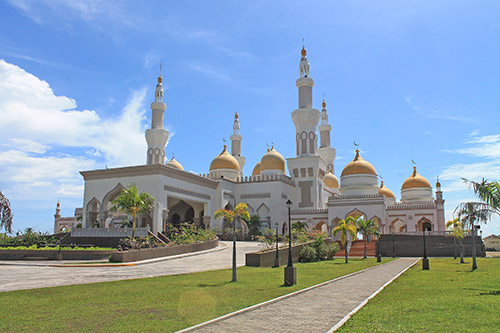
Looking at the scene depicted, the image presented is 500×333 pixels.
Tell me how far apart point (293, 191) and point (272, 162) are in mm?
4350

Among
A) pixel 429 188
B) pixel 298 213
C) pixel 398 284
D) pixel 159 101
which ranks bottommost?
pixel 398 284

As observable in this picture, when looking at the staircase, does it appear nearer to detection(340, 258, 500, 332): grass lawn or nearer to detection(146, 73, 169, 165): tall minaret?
detection(146, 73, 169, 165): tall minaret

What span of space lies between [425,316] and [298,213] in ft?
133

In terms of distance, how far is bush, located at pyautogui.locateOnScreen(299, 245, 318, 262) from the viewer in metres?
24.6

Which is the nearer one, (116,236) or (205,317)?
(205,317)

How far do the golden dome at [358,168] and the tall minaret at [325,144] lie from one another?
391 inches

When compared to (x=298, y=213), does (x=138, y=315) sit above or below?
below

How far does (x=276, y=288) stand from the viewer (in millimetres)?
11719

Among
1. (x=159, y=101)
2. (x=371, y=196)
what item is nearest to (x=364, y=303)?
(x=371, y=196)

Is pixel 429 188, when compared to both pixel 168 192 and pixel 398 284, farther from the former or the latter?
pixel 398 284

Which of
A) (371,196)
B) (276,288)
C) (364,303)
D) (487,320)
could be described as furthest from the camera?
(371,196)

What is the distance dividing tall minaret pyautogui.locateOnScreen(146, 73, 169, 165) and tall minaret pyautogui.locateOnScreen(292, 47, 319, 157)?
598 inches

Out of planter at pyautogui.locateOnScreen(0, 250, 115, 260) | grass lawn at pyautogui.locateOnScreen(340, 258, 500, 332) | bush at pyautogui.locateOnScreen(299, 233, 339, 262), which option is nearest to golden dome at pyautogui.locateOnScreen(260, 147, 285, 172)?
bush at pyautogui.locateOnScreen(299, 233, 339, 262)

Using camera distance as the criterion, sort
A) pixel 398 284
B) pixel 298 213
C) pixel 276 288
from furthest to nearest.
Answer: pixel 298 213 → pixel 398 284 → pixel 276 288
